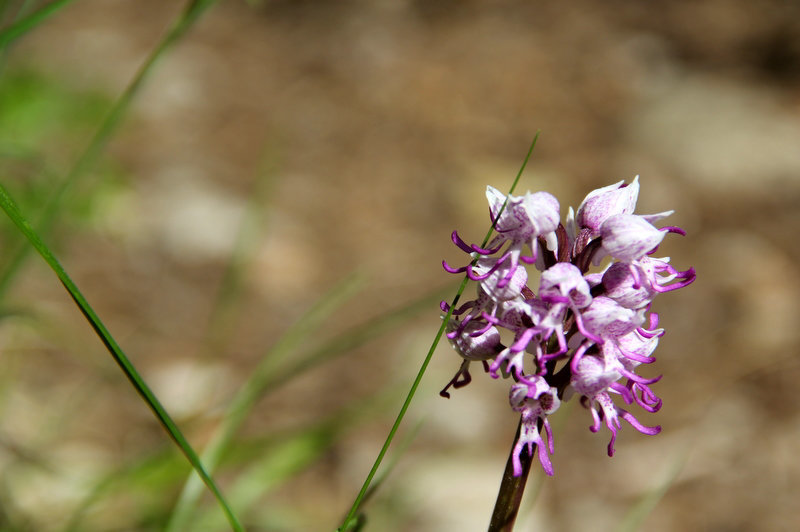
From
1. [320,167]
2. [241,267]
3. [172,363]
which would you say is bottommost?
[172,363]

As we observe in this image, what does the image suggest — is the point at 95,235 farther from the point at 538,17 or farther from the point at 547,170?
the point at 538,17

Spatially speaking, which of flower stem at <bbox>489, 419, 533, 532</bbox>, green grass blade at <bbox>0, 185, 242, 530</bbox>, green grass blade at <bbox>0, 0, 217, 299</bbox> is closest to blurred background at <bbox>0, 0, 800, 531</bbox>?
green grass blade at <bbox>0, 0, 217, 299</bbox>

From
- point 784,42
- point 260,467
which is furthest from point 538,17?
point 260,467

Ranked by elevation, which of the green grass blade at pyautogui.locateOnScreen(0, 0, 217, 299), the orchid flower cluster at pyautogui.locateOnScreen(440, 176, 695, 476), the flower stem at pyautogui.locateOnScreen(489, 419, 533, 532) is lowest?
the flower stem at pyautogui.locateOnScreen(489, 419, 533, 532)

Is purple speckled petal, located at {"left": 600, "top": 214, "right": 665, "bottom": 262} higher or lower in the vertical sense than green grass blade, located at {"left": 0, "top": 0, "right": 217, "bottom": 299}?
lower

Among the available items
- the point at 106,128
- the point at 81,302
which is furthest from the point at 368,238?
the point at 81,302

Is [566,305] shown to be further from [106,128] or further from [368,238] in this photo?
[368,238]

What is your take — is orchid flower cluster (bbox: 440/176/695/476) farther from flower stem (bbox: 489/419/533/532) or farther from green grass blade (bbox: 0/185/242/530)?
green grass blade (bbox: 0/185/242/530)
